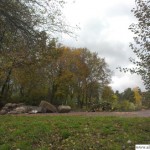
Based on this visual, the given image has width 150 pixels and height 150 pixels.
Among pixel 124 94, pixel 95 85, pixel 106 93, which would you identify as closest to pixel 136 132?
pixel 95 85

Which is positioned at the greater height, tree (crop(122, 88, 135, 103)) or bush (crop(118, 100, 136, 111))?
tree (crop(122, 88, 135, 103))

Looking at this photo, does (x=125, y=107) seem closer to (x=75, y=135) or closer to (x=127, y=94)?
(x=75, y=135)

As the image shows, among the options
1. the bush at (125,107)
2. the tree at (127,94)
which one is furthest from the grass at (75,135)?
the tree at (127,94)

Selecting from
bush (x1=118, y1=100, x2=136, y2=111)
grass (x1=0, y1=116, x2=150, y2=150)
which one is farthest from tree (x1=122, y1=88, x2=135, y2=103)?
grass (x1=0, y1=116, x2=150, y2=150)

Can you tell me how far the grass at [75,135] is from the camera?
450 inches

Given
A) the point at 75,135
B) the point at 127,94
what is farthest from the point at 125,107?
the point at 127,94

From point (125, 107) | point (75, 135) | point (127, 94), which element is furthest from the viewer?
point (127, 94)

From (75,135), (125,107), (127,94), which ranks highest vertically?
(127,94)

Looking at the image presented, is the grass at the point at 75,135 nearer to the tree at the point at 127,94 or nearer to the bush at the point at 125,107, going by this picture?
the bush at the point at 125,107

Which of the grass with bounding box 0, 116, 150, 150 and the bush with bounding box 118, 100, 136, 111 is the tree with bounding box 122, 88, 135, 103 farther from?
the grass with bounding box 0, 116, 150, 150

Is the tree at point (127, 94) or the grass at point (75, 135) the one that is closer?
the grass at point (75, 135)

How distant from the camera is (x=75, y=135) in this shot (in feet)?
41.2

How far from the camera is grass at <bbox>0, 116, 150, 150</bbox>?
11.4 m

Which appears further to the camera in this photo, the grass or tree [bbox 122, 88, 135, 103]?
tree [bbox 122, 88, 135, 103]
